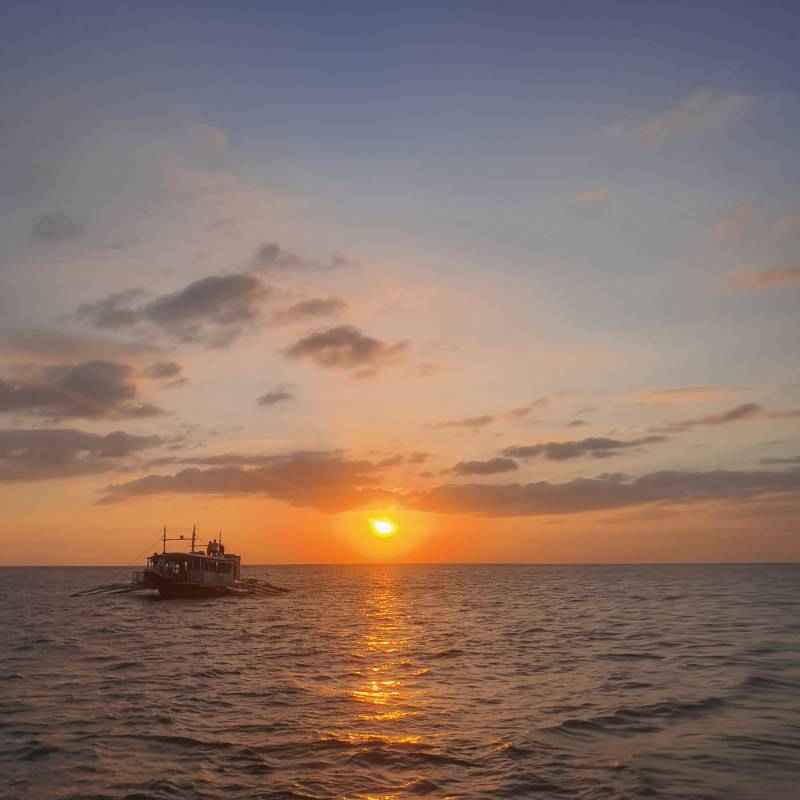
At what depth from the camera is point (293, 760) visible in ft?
63.1

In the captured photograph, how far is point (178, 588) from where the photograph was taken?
90375 mm

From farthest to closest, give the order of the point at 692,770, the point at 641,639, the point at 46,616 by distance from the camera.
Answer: the point at 46,616 < the point at 641,639 < the point at 692,770

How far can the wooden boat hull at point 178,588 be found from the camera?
8938cm

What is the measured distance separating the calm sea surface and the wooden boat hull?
38.4 meters

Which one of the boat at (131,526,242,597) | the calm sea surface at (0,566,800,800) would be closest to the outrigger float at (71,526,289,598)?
the boat at (131,526,242,597)

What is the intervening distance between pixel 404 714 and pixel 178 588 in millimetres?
73057

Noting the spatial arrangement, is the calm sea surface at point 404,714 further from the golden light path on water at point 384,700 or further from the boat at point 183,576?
the boat at point 183,576

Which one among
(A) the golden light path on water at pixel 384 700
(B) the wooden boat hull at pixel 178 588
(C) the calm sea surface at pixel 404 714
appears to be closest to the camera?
(C) the calm sea surface at pixel 404 714

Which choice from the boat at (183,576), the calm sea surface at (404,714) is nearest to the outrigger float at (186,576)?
the boat at (183,576)

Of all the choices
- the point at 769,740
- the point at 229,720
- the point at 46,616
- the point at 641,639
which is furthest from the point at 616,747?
the point at 46,616

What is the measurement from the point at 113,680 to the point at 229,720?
11279mm

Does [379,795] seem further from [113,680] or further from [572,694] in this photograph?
[113,680]

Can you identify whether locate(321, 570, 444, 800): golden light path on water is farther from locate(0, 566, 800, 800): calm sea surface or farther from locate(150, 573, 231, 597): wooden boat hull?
locate(150, 573, 231, 597): wooden boat hull

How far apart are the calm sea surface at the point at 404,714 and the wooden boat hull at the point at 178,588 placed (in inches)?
1513
